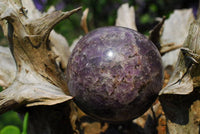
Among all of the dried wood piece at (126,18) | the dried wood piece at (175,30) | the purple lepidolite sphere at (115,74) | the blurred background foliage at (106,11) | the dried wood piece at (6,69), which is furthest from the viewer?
the blurred background foliage at (106,11)

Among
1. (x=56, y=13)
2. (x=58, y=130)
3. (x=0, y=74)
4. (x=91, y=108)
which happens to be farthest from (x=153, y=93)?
(x=0, y=74)

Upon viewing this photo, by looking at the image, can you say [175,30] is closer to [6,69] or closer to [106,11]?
[6,69]

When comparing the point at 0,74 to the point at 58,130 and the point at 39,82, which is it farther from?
the point at 58,130

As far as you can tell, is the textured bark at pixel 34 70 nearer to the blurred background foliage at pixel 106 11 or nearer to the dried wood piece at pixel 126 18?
the dried wood piece at pixel 126 18

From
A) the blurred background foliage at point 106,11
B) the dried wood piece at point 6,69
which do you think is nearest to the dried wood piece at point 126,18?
the dried wood piece at point 6,69

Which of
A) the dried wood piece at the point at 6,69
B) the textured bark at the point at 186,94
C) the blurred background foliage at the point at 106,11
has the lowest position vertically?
the blurred background foliage at the point at 106,11

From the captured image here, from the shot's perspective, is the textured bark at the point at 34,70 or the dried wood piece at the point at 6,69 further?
the dried wood piece at the point at 6,69

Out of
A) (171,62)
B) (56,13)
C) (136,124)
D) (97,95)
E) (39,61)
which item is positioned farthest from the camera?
(171,62)

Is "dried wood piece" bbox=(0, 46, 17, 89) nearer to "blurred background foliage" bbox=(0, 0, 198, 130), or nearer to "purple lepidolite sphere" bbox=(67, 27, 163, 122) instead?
"purple lepidolite sphere" bbox=(67, 27, 163, 122)

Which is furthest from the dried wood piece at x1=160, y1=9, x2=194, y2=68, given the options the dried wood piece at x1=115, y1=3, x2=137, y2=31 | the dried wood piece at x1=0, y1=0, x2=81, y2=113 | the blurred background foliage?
the dried wood piece at x1=0, y1=0, x2=81, y2=113
